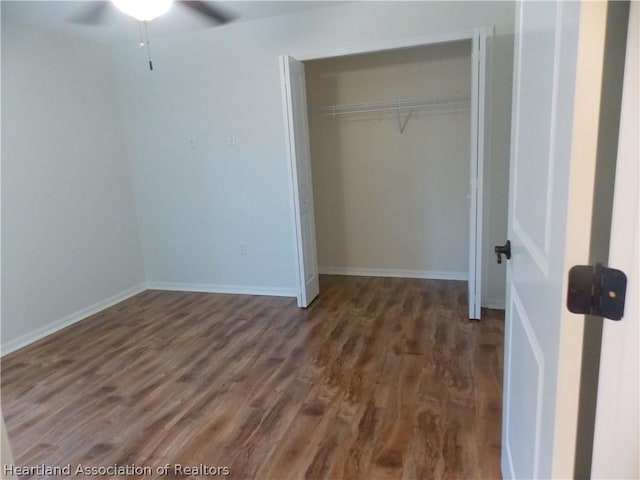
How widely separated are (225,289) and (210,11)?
259cm

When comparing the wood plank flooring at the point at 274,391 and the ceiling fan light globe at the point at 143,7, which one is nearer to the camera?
the wood plank flooring at the point at 274,391

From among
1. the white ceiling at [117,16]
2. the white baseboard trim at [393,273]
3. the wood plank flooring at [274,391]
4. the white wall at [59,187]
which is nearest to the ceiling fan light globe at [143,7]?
the white ceiling at [117,16]

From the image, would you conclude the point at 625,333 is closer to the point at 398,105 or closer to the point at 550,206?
the point at 550,206

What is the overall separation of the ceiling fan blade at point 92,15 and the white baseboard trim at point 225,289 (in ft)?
8.47

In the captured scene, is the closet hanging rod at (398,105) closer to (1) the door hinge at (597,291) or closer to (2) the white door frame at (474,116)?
(2) the white door frame at (474,116)

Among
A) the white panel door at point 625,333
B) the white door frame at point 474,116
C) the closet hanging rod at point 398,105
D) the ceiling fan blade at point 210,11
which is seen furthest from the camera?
the closet hanging rod at point 398,105

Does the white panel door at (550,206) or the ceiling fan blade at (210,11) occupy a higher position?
the ceiling fan blade at (210,11)

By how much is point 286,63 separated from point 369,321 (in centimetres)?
219

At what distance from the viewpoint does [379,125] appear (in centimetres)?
418

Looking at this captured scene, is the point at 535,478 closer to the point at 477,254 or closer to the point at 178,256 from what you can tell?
the point at 477,254

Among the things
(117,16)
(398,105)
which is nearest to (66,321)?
(117,16)

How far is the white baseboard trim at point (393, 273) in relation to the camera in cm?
420

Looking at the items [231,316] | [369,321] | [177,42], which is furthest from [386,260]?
[177,42]

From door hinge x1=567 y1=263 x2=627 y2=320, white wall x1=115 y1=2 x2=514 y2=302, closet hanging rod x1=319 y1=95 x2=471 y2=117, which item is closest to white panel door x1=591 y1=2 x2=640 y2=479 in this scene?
door hinge x1=567 y1=263 x2=627 y2=320
